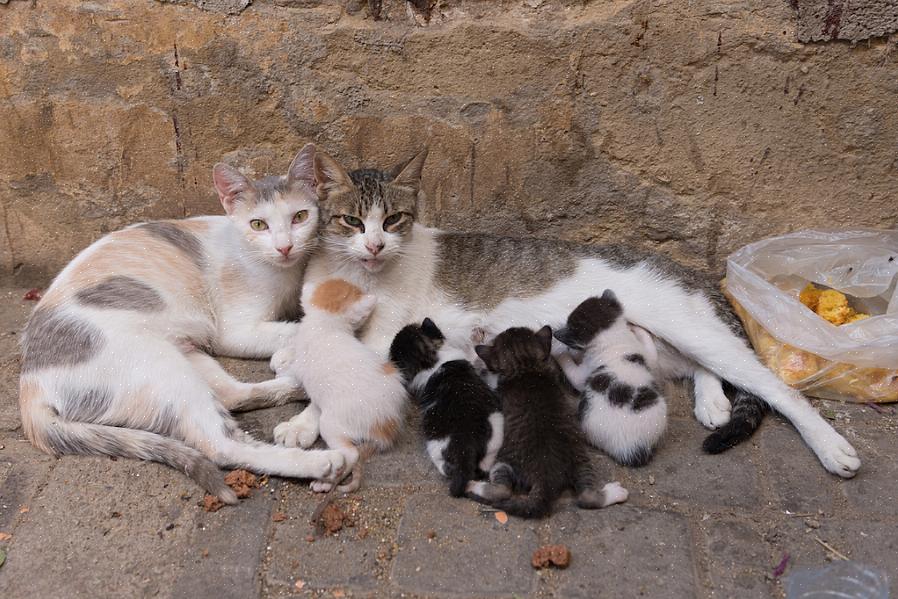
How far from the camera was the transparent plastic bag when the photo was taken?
250 cm

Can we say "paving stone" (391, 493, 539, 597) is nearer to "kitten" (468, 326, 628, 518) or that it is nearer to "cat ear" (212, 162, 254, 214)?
"kitten" (468, 326, 628, 518)

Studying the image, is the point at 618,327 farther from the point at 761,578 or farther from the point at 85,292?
the point at 85,292

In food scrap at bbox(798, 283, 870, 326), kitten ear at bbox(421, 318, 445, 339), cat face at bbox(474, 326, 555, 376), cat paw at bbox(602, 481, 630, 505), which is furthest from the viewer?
food scrap at bbox(798, 283, 870, 326)

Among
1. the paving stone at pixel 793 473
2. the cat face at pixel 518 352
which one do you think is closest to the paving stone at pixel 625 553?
the paving stone at pixel 793 473

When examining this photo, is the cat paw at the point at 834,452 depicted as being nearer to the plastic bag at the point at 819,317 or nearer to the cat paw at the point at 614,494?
the plastic bag at the point at 819,317

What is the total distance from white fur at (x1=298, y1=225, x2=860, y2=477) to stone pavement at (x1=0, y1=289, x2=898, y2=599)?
421 mm

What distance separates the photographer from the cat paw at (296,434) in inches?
126

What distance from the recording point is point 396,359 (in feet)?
11.2

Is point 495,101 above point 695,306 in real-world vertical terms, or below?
above

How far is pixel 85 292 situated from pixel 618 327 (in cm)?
237

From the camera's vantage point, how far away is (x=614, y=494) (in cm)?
286

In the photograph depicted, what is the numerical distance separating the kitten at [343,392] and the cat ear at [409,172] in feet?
2.24

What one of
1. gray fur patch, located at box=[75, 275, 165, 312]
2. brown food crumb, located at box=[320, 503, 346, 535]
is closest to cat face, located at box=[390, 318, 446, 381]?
brown food crumb, located at box=[320, 503, 346, 535]

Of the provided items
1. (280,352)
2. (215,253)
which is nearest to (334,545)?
(280,352)
